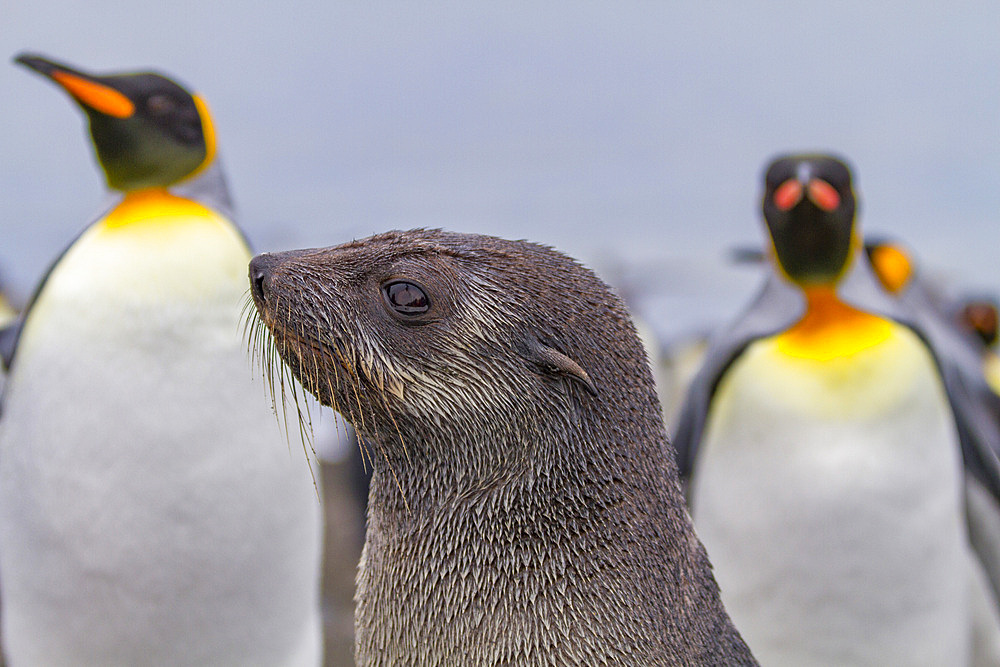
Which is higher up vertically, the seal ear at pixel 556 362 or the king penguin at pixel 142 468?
the seal ear at pixel 556 362

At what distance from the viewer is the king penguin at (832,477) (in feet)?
8.18

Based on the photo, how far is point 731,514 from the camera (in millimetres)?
2602

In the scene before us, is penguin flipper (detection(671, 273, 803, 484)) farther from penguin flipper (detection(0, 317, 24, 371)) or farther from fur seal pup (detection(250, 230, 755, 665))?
penguin flipper (detection(0, 317, 24, 371))

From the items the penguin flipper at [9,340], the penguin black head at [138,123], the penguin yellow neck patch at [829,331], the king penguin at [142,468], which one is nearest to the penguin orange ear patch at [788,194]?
the penguin yellow neck patch at [829,331]

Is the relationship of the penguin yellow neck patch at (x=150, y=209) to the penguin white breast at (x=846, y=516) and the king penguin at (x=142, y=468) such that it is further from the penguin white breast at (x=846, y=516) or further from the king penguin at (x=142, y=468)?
the penguin white breast at (x=846, y=516)

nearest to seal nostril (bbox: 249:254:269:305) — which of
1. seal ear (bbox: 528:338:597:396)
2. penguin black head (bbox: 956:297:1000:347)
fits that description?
seal ear (bbox: 528:338:597:396)

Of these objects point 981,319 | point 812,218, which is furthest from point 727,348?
point 981,319

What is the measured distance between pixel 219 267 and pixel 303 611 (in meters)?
0.87

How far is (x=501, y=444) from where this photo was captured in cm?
129

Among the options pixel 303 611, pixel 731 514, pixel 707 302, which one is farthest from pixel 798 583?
pixel 707 302

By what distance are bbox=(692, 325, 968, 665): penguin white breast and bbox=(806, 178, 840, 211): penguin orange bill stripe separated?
1.25 ft

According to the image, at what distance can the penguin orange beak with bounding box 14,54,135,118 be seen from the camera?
241 cm

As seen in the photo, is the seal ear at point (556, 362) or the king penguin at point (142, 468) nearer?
the seal ear at point (556, 362)

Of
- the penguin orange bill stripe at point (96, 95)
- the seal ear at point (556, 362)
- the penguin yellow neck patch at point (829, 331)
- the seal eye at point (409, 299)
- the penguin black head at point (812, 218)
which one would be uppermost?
the penguin black head at point (812, 218)
